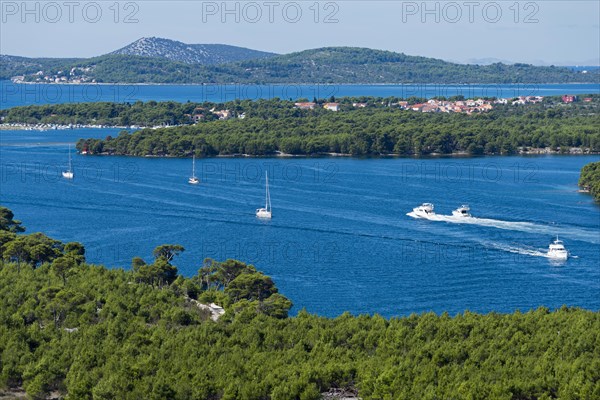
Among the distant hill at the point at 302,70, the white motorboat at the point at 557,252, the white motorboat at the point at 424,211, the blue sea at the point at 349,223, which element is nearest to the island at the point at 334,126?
the blue sea at the point at 349,223

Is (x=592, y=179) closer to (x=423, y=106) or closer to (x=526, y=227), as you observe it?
(x=526, y=227)

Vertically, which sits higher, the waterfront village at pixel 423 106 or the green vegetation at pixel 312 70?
the green vegetation at pixel 312 70

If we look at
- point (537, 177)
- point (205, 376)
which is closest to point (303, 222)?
point (537, 177)

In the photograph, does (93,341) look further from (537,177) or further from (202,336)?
(537,177)

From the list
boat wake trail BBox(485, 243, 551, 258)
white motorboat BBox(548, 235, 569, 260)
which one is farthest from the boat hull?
white motorboat BBox(548, 235, 569, 260)

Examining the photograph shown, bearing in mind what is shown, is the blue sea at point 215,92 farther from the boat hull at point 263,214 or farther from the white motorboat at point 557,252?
the white motorboat at point 557,252

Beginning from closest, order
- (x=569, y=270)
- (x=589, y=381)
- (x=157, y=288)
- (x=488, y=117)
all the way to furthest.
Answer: (x=589, y=381), (x=157, y=288), (x=569, y=270), (x=488, y=117)

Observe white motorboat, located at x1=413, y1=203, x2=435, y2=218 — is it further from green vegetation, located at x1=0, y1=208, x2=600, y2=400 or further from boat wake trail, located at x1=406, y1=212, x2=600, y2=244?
green vegetation, located at x1=0, y1=208, x2=600, y2=400
